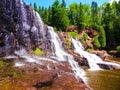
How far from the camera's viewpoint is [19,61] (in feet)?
85.1

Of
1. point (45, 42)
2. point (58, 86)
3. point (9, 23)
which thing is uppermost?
point (9, 23)

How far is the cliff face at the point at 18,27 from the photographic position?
107 ft

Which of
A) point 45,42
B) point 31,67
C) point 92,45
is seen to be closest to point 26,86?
point 31,67

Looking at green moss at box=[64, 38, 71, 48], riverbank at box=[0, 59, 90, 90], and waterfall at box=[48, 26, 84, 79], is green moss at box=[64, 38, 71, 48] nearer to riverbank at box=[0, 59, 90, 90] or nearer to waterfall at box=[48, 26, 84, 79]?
waterfall at box=[48, 26, 84, 79]

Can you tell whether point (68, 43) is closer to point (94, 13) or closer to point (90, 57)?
point (90, 57)

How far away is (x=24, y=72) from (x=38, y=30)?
1993 cm

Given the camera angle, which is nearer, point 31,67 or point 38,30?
point 31,67

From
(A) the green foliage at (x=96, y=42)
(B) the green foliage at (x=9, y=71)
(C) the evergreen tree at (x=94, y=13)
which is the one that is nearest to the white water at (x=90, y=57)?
(A) the green foliage at (x=96, y=42)

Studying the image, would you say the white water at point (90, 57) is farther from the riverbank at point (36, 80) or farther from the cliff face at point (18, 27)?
the riverbank at point (36, 80)

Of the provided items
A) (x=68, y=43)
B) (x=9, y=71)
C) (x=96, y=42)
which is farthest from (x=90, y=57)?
(x=9, y=71)

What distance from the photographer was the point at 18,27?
34906 millimetres

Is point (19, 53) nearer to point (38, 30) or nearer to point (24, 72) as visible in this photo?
point (38, 30)

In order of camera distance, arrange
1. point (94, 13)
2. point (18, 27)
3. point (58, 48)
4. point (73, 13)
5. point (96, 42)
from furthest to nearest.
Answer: point (94, 13) < point (73, 13) < point (96, 42) < point (58, 48) < point (18, 27)

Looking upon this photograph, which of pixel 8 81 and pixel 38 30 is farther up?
pixel 38 30
